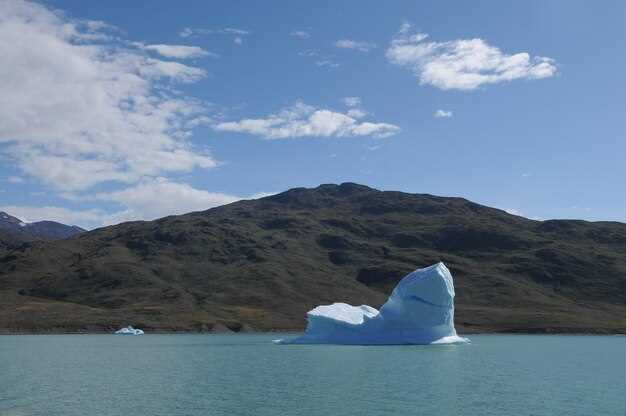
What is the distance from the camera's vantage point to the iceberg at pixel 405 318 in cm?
8319

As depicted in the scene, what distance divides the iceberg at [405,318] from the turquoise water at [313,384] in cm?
896

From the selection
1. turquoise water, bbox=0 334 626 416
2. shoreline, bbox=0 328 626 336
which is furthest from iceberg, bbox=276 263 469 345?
shoreline, bbox=0 328 626 336

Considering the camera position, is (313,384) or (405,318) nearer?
(313,384)

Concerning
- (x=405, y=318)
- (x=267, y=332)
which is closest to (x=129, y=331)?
(x=267, y=332)

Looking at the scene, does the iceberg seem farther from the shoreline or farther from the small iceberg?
the shoreline

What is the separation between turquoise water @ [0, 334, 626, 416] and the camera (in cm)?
3734

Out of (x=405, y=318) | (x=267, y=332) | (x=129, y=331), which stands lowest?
(x=267, y=332)

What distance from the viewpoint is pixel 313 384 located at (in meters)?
47.2

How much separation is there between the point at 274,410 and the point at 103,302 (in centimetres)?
17339

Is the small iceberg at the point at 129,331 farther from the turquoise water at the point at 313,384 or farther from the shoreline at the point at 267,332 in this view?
the turquoise water at the point at 313,384

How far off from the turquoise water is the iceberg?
29.4 ft

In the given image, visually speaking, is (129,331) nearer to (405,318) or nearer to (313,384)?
(405,318)

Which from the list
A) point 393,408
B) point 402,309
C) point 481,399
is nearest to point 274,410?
point 393,408

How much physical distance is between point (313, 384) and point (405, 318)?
1561 inches
